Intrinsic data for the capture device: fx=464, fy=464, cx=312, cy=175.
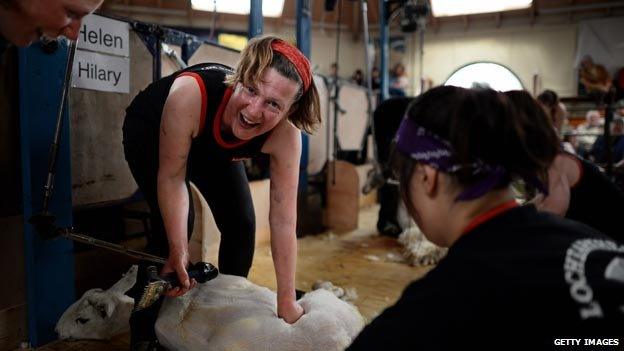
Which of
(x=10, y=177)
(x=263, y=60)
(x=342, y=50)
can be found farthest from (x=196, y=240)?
(x=342, y=50)

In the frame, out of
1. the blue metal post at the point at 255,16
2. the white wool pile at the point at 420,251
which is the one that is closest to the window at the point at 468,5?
the white wool pile at the point at 420,251

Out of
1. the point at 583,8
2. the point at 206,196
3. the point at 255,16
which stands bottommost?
the point at 206,196

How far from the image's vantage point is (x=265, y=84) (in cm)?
127

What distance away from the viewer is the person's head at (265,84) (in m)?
1.27

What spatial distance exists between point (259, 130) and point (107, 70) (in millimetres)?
859

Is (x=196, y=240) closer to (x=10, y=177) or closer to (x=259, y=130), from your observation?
(x=10, y=177)

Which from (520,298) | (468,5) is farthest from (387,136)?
(520,298)

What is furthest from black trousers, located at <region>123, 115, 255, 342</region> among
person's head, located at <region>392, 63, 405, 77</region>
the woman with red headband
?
person's head, located at <region>392, 63, 405, 77</region>

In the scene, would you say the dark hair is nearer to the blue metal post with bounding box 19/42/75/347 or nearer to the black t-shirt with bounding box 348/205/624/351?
the black t-shirt with bounding box 348/205/624/351

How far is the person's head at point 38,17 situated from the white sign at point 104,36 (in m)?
0.79

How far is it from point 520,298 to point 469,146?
23cm

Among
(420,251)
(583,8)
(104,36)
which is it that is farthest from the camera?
(583,8)

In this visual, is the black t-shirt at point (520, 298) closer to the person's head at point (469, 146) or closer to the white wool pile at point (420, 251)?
the person's head at point (469, 146)

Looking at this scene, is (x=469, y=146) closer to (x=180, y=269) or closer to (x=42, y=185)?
(x=180, y=269)
